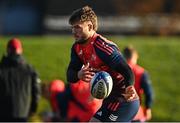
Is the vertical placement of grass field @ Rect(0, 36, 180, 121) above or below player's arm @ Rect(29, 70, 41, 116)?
below

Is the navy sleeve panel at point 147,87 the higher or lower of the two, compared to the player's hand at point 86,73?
lower

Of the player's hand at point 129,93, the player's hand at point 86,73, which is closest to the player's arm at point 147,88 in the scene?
the player's hand at point 129,93

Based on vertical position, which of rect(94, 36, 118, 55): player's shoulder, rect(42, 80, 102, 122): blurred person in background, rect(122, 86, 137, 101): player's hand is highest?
rect(94, 36, 118, 55): player's shoulder

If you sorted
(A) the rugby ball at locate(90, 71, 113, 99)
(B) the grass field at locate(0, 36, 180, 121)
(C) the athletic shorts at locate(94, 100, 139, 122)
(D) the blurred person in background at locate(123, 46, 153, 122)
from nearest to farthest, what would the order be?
1. (A) the rugby ball at locate(90, 71, 113, 99)
2. (C) the athletic shorts at locate(94, 100, 139, 122)
3. (D) the blurred person in background at locate(123, 46, 153, 122)
4. (B) the grass field at locate(0, 36, 180, 121)

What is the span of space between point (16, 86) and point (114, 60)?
3948 mm

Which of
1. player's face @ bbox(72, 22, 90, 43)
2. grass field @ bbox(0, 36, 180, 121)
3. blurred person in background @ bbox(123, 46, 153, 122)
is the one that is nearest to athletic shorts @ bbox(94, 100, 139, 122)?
player's face @ bbox(72, 22, 90, 43)

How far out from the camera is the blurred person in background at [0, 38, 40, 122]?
40.5 feet

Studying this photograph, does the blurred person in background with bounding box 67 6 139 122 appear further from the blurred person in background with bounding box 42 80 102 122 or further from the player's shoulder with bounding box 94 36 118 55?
the blurred person in background with bounding box 42 80 102 122

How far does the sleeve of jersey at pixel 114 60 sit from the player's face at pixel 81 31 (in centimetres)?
18

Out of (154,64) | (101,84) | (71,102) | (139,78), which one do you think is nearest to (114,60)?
(101,84)

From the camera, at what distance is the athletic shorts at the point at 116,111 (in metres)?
8.98

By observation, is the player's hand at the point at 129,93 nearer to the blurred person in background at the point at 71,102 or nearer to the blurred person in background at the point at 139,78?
the blurred person in background at the point at 139,78

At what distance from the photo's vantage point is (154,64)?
2359cm

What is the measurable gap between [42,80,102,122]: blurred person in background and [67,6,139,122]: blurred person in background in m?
3.28
